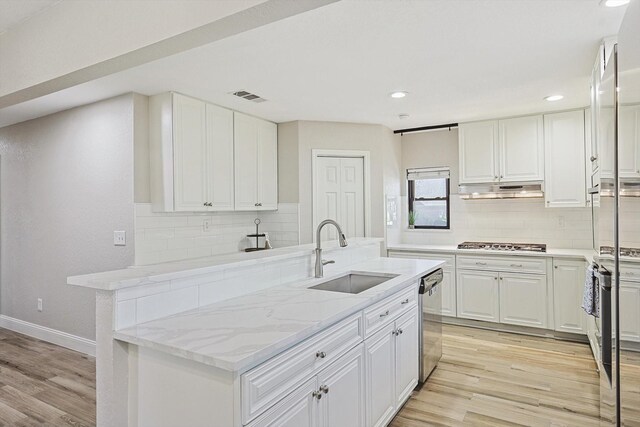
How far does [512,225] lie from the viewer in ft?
16.0

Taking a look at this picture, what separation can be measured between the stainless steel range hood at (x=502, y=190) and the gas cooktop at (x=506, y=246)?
56cm

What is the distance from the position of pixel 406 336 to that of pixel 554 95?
2749 mm

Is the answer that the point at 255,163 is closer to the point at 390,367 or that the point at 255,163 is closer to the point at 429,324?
the point at 429,324

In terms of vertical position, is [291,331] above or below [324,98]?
below

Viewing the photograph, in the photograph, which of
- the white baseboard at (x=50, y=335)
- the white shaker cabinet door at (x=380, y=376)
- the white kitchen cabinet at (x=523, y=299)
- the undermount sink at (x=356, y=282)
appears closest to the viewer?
the white shaker cabinet door at (x=380, y=376)

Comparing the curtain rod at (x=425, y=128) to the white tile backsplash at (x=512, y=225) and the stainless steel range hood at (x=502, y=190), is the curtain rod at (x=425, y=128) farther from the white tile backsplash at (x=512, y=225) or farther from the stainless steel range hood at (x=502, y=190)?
the white tile backsplash at (x=512, y=225)

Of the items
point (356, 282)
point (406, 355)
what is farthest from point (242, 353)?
point (356, 282)

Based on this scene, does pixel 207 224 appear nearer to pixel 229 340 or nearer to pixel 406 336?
pixel 406 336

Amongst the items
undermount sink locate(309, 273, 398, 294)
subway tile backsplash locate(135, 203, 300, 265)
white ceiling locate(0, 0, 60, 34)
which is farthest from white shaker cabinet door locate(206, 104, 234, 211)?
white ceiling locate(0, 0, 60, 34)

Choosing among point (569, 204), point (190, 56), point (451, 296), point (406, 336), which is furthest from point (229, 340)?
point (569, 204)

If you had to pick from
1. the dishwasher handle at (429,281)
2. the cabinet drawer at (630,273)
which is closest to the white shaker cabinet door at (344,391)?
the dishwasher handle at (429,281)

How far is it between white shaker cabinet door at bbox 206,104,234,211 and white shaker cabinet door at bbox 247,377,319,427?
2602 mm

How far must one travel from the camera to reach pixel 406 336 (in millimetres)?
2717

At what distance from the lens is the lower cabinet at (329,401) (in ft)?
4.99
